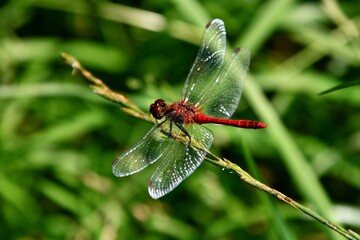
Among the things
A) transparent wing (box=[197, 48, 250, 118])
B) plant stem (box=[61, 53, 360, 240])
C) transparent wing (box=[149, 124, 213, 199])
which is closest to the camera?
plant stem (box=[61, 53, 360, 240])

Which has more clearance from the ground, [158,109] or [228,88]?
[228,88]

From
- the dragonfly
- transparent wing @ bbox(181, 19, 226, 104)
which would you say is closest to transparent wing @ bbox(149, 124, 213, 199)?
the dragonfly

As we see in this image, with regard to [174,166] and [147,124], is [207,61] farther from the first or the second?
[147,124]

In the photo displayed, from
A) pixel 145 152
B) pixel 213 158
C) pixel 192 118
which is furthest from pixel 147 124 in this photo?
pixel 213 158

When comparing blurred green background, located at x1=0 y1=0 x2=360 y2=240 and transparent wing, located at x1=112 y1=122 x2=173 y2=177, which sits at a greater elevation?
blurred green background, located at x1=0 y1=0 x2=360 y2=240

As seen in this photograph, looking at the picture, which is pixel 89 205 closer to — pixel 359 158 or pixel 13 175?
pixel 13 175

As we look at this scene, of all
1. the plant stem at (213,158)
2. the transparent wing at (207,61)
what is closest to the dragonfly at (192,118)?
the transparent wing at (207,61)

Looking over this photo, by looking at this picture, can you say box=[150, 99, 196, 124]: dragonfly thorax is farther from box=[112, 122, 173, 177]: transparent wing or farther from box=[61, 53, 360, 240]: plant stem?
box=[61, 53, 360, 240]: plant stem
